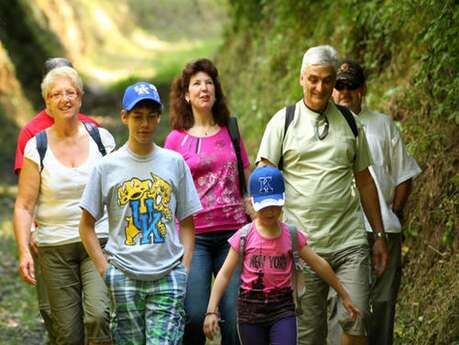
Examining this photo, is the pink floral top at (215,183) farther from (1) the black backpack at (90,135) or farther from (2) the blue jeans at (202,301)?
(1) the black backpack at (90,135)

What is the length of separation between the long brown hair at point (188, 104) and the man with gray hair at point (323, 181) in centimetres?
83

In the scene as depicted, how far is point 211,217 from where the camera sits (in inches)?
289

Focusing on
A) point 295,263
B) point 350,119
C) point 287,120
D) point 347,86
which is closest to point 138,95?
point 287,120

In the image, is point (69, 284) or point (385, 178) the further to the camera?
point (385, 178)

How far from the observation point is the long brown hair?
773 centimetres

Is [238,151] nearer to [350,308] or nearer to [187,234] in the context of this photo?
[187,234]

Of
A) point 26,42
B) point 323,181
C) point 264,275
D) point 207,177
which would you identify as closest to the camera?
point 264,275

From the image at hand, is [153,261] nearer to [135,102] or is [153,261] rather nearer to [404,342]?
[135,102]

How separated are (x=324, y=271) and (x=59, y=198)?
1.89 metres

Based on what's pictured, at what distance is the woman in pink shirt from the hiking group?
0.04 feet

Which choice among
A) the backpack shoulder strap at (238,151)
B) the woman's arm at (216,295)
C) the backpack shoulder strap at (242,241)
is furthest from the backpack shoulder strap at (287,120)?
the woman's arm at (216,295)

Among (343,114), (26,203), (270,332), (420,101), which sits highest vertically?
(420,101)

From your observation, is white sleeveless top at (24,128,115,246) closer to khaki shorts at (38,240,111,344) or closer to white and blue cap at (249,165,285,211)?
khaki shorts at (38,240,111,344)

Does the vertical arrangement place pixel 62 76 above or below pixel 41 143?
above
